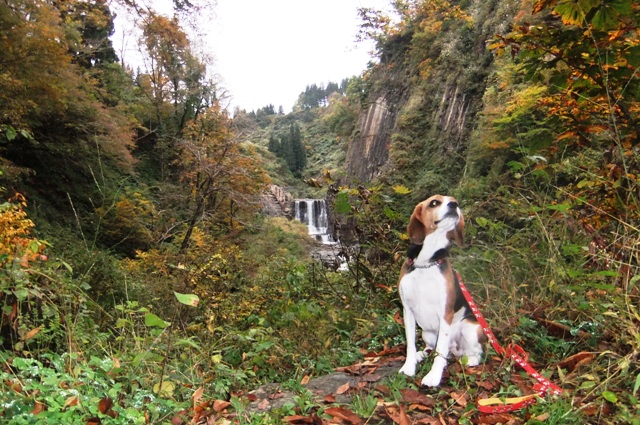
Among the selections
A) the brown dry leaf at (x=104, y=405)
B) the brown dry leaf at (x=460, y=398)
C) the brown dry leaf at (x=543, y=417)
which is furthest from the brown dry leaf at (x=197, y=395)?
the brown dry leaf at (x=543, y=417)

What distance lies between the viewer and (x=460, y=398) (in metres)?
1.73

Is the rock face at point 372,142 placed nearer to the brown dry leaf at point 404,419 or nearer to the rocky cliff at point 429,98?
the rocky cliff at point 429,98

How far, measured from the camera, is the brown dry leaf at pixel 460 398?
1707mm

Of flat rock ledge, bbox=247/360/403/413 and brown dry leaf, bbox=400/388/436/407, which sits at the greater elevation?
brown dry leaf, bbox=400/388/436/407

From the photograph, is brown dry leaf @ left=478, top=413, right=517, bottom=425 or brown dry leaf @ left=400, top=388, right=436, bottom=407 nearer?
brown dry leaf @ left=478, top=413, right=517, bottom=425

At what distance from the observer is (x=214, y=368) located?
2336 millimetres

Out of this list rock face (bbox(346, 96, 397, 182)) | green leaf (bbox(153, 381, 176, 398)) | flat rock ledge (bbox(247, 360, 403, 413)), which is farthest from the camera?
rock face (bbox(346, 96, 397, 182))

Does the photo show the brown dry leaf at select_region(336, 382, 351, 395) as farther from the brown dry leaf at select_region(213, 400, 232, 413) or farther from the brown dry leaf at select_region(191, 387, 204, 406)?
the brown dry leaf at select_region(191, 387, 204, 406)

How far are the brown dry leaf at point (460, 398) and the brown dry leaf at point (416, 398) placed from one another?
91mm

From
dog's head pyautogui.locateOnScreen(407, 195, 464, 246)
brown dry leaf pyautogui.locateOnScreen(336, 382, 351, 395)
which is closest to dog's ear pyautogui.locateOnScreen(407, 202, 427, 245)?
dog's head pyautogui.locateOnScreen(407, 195, 464, 246)

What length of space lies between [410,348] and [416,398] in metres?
0.31

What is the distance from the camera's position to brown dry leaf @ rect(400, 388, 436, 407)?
1.76m

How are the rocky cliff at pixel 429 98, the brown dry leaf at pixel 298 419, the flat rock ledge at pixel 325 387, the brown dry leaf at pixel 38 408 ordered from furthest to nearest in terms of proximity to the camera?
the rocky cliff at pixel 429 98
the flat rock ledge at pixel 325 387
the brown dry leaf at pixel 298 419
the brown dry leaf at pixel 38 408

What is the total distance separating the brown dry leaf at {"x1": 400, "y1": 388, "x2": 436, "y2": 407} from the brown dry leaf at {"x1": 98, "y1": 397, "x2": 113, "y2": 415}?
4.09 feet
